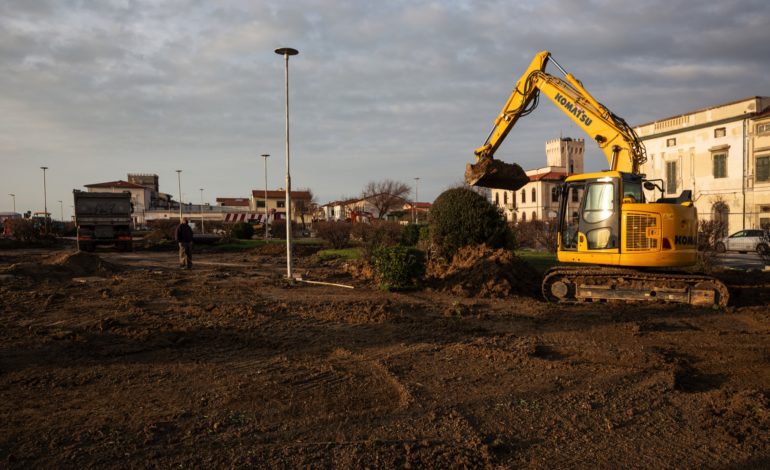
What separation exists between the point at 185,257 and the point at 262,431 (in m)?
14.8

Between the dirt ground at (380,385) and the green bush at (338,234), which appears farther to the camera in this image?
the green bush at (338,234)

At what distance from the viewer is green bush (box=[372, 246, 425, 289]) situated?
41.9 feet

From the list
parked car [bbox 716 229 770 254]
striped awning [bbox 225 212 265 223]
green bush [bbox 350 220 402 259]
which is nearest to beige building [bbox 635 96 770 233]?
parked car [bbox 716 229 770 254]

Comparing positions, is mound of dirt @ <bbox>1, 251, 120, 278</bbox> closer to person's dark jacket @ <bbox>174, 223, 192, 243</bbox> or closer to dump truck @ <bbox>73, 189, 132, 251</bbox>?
person's dark jacket @ <bbox>174, 223, 192, 243</bbox>

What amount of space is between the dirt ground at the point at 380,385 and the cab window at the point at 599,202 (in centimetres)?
187

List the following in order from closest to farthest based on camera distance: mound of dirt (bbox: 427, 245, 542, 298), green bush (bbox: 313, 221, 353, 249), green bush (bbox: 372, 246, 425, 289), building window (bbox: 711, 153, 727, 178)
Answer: mound of dirt (bbox: 427, 245, 542, 298) → green bush (bbox: 372, 246, 425, 289) → green bush (bbox: 313, 221, 353, 249) → building window (bbox: 711, 153, 727, 178)

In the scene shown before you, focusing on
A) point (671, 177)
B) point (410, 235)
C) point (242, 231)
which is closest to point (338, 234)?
point (410, 235)

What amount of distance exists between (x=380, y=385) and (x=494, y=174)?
8.59 m

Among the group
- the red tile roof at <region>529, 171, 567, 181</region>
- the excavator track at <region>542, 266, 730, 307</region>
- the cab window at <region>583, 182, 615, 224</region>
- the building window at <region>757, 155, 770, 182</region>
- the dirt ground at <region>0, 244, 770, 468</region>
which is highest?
the red tile roof at <region>529, 171, 567, 181</region>

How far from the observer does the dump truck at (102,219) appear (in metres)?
25.6

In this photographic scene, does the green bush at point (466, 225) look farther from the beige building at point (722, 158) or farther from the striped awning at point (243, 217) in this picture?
the beige building at point (722, 158)

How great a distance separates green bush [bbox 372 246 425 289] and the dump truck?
18444 millimetres

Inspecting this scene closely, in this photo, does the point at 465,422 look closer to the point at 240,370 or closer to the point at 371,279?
the point at 240,370

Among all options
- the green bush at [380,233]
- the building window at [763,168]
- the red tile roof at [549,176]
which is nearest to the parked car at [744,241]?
the building window at [763,168]
